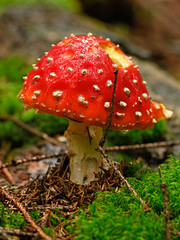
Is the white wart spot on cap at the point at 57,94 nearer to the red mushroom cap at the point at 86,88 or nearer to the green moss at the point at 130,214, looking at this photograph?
the red mushroom cap at the point at 86,88

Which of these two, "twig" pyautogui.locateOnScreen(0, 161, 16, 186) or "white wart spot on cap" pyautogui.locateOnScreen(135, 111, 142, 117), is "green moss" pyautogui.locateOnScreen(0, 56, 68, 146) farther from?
"white wart spot on cap" pyautogui.locateOnScreen(135, 111, 142, 117)

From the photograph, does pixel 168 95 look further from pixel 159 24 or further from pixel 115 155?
pixel 159 24

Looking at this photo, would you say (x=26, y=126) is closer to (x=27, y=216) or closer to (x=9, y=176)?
(x=9, y=176)

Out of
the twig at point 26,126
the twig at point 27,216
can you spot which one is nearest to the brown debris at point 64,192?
the twig at point 27,216

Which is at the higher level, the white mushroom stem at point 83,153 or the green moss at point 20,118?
the white mushroom stem at point 83,153

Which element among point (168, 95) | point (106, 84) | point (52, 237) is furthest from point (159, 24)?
point (52, 237)

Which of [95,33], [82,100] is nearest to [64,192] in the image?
[82,100]

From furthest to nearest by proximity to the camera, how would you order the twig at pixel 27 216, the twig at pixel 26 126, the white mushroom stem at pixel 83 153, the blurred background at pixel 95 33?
the blurred background at pixel 95 33
the twig at pixel 26 126
the white mushroom stem at pixel 83 153
the twig at pixel 27 216
